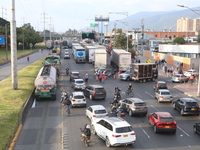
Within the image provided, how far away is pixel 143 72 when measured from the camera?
43.0 metres

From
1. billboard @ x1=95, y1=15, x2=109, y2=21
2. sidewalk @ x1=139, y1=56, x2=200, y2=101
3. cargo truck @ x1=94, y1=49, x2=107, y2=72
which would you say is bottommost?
sidewalk @ x1=139, y1=56, x2=200, y2=101

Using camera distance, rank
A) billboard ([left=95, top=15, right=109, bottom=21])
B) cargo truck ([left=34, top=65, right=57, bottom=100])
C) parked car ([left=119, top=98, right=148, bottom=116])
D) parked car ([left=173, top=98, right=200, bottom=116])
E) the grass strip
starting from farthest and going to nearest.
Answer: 1. billboard ([left=95, top=15, right=109, bottom=21])
2. cargo truck ([left=34, top=65, right=57, bottom=100])
3. parked car ([left=173, top=98, right=200, bottom=116])
4. parked car ([left=119, top=98, right=148, bottom=116])
5. the grass strip

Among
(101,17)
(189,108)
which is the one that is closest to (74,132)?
(189,108)

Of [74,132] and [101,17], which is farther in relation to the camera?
[101,17]

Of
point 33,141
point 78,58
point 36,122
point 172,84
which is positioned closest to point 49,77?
point 36,122

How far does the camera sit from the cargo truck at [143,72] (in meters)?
42.6

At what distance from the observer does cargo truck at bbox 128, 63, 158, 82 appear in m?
42.6

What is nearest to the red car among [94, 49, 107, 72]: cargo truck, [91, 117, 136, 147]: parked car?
[91, 117, 136, 147]: parked car

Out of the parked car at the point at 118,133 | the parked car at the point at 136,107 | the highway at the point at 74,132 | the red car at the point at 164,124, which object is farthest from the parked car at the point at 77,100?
the parked car at the point at 118,133

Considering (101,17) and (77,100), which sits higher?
(101,17)

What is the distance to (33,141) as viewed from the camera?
58.2 feet

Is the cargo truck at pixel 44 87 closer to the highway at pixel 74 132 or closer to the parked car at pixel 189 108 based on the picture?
the highway at pixel 74 132

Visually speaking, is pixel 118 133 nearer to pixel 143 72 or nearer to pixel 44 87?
pixel 44 87

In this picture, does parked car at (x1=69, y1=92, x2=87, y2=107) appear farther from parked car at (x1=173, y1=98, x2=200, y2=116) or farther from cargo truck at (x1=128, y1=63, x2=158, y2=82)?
cargo truck at (x1=128, y1=63, x2=158, y2=82)
